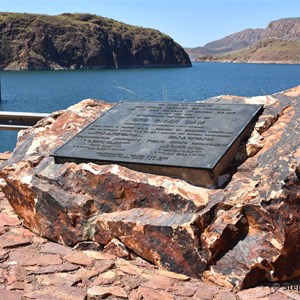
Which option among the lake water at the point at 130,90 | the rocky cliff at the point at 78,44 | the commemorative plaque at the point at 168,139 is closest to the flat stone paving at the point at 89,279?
the commemorative plaque at the point at 168,139

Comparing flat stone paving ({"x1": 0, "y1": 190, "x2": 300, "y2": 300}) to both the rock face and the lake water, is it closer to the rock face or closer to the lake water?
the rock face

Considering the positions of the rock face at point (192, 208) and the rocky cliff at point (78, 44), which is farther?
the rocky cliff at point (78, 44)

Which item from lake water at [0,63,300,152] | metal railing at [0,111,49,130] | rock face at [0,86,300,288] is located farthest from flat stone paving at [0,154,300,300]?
metal railing at [0,111,49,130]

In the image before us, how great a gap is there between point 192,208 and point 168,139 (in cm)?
81

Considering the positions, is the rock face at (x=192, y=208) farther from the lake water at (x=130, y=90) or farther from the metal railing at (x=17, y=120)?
the metal railing at (x=17, y=120)

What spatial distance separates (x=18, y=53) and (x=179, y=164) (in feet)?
317

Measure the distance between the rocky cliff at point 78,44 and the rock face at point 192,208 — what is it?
295ft

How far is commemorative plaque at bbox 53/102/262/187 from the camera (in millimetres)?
4082

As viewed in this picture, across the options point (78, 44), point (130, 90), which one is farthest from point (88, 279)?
point (78, 44)

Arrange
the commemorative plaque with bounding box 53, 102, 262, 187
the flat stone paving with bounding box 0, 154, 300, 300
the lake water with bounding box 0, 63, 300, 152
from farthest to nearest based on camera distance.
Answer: the lake water with bounding box 0, 63, 300, 152
the commemorative plaque with bounding box 53, 102, 262, 187
the flat stone paving with bounding box 0, 154, 300, 300

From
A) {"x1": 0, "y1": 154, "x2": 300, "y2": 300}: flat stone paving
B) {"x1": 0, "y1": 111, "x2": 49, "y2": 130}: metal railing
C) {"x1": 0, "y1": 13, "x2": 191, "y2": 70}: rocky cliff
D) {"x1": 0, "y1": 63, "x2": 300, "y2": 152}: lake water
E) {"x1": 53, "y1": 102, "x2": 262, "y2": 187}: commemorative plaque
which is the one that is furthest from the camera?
{"x1": 0, "y1": 13, "x2": 191, "y2": 70}: rocky cliff

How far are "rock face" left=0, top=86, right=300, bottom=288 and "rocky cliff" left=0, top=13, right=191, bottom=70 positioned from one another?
90.0m

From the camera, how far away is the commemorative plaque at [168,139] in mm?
4082

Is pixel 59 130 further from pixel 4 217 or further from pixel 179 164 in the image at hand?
pixel 179 164
